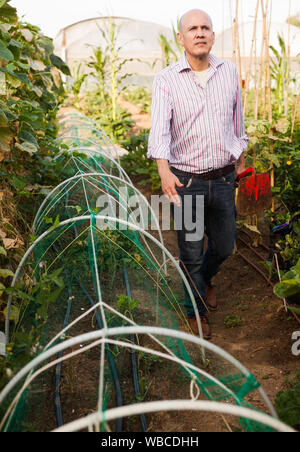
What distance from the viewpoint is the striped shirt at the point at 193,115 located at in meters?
2.30

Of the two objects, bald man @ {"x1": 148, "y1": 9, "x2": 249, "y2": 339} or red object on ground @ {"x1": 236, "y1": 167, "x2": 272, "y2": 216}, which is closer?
bald man @ {"x1": 148, "y1": 9, "x2": 249, "y2": 339}

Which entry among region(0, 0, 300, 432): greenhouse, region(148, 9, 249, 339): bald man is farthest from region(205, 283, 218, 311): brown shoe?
region(148, 9, 249, 339): bald man

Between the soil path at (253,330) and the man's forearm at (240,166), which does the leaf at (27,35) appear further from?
the soil path at (253,330)

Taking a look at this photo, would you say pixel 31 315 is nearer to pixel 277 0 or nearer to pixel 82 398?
pixel 82 398

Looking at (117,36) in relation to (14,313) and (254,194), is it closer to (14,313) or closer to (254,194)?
(254,194)

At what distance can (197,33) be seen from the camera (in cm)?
224

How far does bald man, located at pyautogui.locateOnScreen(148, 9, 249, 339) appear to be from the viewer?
2.27 meters

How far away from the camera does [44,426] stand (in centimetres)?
185

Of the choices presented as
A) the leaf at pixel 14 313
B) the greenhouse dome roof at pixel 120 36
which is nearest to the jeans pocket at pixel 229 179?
the leaf at pixel 14 313

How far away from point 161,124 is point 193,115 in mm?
175

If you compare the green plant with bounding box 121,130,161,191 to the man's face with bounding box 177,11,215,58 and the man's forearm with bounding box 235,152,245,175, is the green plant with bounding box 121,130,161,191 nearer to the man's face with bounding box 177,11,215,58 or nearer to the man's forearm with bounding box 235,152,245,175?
the man's forearm with bounding box 235,152,245,175

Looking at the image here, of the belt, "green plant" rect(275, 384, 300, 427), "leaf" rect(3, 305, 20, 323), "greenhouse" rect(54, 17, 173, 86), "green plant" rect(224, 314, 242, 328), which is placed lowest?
"green plant" rect(224, 314, 242, 328)

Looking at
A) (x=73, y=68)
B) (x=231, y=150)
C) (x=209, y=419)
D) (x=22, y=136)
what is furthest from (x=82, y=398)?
(x=73, y=68)

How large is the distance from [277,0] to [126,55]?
1060 cm
